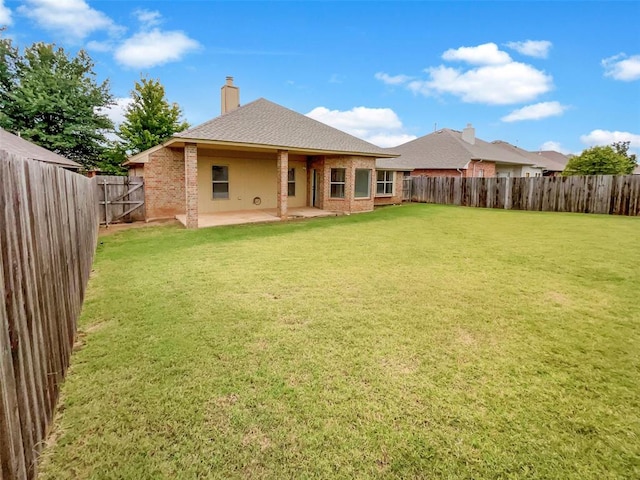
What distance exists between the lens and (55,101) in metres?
22.5

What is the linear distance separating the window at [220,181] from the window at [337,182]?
502 centimetres

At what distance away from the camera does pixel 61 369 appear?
2.90 meters

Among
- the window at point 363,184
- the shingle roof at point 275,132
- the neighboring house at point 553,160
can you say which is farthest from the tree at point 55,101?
the neighboring house at point 553,160

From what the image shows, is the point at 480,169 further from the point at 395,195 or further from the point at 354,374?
the point at 354,374

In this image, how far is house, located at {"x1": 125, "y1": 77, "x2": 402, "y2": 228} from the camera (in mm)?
12250

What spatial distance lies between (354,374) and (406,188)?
21511 millimetres

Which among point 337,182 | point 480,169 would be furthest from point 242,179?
point 480,169

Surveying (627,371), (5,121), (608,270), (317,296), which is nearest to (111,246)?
(317,296)

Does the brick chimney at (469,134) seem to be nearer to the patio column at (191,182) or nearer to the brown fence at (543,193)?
the brown fence at (543,193)

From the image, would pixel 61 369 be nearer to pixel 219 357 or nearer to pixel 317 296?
pixel 219 357

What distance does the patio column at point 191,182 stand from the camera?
37.3 ft

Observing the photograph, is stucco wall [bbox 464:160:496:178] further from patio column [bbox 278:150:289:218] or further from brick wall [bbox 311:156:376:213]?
patio column [bbox 278:150:289:218]

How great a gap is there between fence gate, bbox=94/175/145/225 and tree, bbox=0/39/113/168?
14.3 metres

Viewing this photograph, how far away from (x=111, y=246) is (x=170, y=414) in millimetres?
7971
